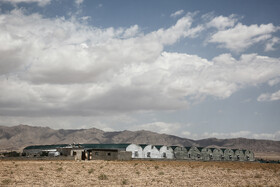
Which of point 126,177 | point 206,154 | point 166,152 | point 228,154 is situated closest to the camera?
point 126,177

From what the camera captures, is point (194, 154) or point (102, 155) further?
point (194, 154)

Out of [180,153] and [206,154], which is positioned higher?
[180,153]

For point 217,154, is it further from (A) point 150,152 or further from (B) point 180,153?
(A) point 150,152

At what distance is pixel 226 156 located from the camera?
289ft

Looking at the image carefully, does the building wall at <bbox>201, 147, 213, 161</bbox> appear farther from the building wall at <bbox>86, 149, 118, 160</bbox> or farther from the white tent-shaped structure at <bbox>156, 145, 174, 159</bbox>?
the building wall at <bbox>86, 149, 118, 160</bbox>

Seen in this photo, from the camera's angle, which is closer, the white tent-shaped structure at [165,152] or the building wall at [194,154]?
the white tent-shaped structure at [165,152]

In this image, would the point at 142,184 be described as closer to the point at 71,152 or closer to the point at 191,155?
the point at 71,152

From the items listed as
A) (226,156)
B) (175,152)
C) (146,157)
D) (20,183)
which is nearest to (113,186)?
(20,183)

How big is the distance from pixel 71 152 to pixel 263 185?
1954 inches

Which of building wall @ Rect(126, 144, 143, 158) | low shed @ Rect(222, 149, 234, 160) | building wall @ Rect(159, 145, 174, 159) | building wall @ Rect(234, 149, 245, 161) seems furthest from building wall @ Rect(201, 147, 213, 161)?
building wall @ Rect(126, 144, 143, 158)

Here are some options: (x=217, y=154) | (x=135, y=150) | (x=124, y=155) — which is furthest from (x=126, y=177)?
(x=217, y=154)

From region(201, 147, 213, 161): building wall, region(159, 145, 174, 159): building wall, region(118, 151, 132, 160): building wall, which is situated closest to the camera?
region(118, 151, 132, 160): building wall

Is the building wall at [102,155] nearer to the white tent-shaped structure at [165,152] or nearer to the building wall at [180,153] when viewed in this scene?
the white tent-shaped structure at [165,152]

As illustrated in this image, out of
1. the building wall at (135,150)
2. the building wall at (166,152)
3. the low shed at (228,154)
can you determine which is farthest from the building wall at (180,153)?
the low shed at (228,154)
